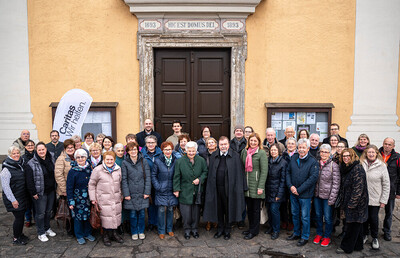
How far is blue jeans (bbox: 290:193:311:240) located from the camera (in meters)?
4.68

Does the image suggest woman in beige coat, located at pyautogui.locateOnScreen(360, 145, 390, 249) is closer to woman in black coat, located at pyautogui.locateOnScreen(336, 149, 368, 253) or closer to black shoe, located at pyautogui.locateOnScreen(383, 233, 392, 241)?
woman in black coat, located at pyautogui.locateOnScreen(336, 149, 368, 253)

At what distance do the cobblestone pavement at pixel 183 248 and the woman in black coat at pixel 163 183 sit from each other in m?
0.34

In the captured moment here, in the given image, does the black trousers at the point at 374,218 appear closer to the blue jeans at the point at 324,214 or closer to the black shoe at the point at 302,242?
the blue jeans at the point at 324,214

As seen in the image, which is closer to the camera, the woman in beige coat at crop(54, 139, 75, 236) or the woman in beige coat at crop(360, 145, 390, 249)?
the woman in beige coat at crop(360, 145, 390, 249)

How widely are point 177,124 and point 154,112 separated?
169cm

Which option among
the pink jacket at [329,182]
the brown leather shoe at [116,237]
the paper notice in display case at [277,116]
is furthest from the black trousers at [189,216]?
the paper notice in display case at [277,116]

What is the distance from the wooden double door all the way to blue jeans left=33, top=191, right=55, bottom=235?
125 inches

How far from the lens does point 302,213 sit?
4.70 m

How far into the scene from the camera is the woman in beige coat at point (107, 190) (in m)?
4.57

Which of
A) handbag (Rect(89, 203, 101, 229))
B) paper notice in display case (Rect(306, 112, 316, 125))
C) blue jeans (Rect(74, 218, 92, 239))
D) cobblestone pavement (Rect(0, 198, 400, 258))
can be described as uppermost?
paper notice in display case (Rect(306, 112, 316, 125))

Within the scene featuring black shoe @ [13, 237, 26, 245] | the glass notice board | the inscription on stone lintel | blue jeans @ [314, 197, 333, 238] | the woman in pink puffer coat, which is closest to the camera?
the woman in pink puffer coat

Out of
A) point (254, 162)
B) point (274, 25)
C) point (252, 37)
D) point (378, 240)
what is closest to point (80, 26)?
point (252, 37)

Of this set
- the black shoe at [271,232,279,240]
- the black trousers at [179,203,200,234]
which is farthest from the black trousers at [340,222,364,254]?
the black trousers at [179,203,200,234]

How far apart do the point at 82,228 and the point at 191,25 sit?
4.89 meters
